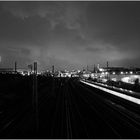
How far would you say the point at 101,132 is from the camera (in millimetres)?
14984

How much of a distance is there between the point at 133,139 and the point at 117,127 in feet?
10.2

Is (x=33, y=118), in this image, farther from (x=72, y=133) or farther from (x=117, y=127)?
(x=117, y=127)

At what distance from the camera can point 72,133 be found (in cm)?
1482

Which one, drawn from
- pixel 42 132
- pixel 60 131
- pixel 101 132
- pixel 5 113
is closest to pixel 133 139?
pixel 101 132

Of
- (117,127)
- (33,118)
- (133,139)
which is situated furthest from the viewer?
(33,118)

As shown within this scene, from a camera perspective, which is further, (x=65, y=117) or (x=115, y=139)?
(x=65, y=117)

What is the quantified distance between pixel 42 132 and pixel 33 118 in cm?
487

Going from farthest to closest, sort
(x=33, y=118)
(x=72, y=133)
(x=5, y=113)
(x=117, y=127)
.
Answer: (x=5, y=113) → (x=33, y=118) → (x=117, y=127) → (x=72, y=133)

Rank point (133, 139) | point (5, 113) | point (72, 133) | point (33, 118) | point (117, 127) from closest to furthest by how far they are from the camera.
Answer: point (133, 139) → point (72, 133) → point (117, 127) → point (33, 118) → point (5, 113)

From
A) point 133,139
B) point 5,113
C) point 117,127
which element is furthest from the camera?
point 5,113

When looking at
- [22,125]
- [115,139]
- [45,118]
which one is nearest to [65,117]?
[45,118]

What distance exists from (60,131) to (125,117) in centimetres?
761

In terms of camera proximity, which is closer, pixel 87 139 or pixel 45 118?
pixel 87 139

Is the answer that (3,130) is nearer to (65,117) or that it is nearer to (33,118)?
(33,118)
